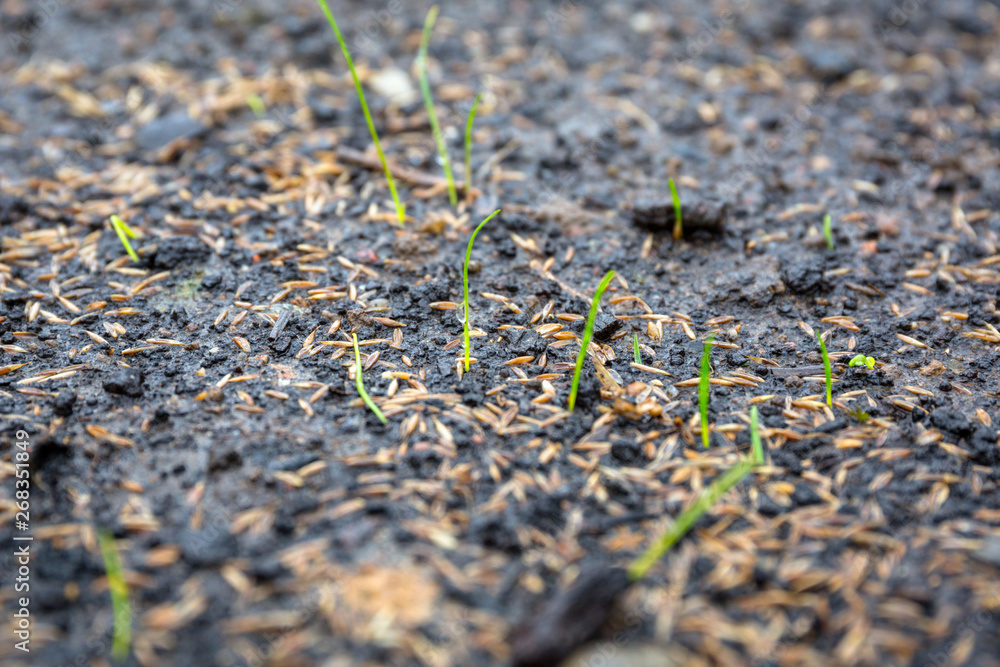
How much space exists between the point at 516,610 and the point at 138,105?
363 centimetres

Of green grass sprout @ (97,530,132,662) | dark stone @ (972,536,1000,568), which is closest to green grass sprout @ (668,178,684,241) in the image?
dark stone @ (972,536,1000,568)

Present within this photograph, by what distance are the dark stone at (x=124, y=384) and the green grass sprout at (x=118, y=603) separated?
25.5 inches

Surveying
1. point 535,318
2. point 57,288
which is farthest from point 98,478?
point 535,318

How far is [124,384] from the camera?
103 inches

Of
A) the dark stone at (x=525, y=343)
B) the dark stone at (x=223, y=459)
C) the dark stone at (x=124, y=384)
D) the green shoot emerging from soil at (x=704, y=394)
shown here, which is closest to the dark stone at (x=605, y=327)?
the dark stone at (x=525, y=343)

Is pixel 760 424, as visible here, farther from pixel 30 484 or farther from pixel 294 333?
pixel 30 484

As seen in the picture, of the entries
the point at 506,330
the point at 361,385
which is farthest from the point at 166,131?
the point at 506,330

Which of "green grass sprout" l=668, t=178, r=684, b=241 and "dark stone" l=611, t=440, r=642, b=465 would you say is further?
"green grass sprout" l=668, t=178, r=684, b=241

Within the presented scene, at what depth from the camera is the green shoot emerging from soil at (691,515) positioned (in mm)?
2111

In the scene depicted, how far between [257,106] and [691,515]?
3.24 meters

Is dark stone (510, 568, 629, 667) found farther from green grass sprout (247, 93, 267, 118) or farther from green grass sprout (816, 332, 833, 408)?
green grass sprout (247, 93, 267, 118)

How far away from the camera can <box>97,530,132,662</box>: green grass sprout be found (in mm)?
1948

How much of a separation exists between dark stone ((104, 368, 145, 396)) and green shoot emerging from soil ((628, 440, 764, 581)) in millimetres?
1886

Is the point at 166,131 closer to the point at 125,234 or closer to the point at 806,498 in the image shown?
the point at 125,234
